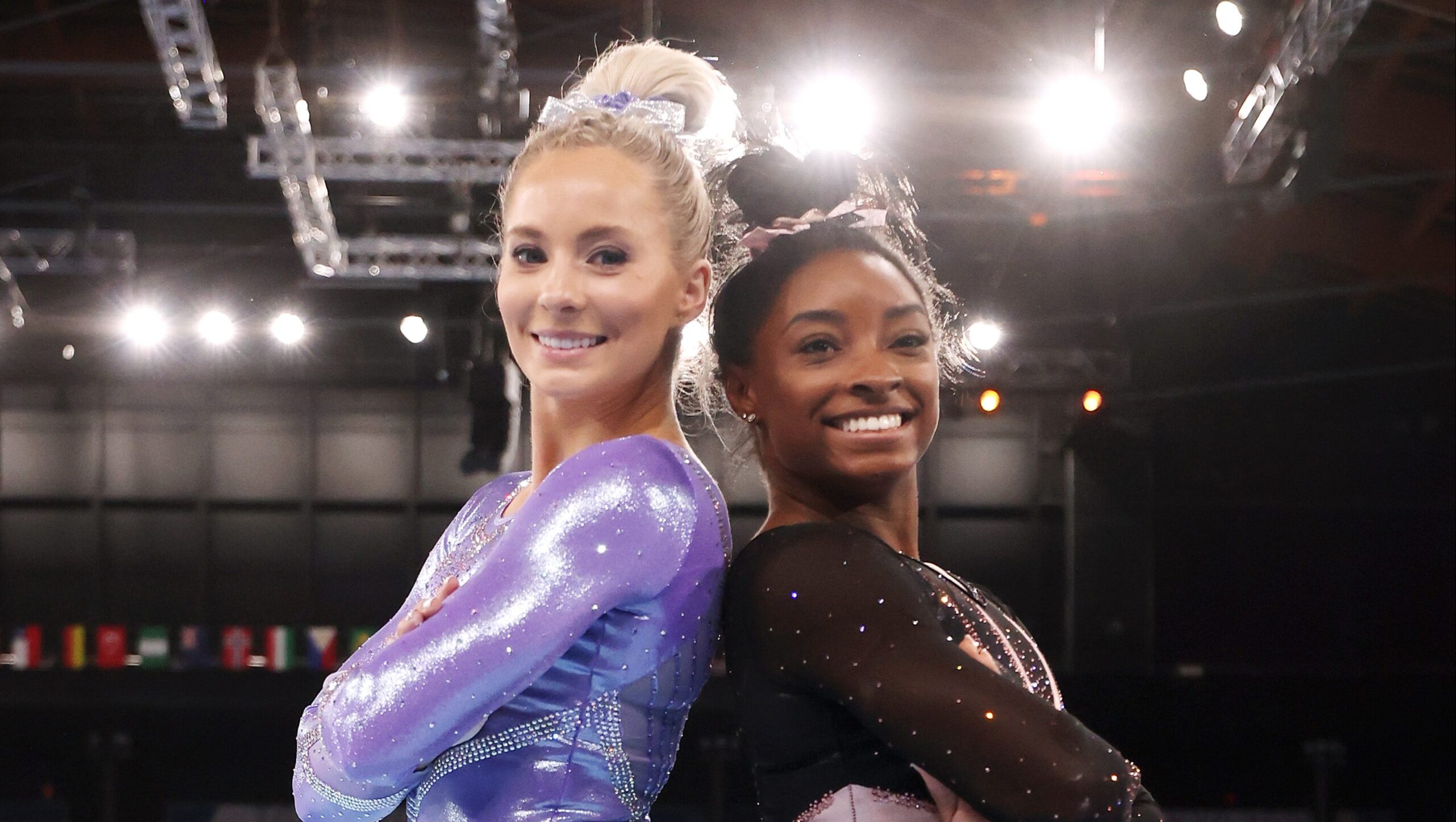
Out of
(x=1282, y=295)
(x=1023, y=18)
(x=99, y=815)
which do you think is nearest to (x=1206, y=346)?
(x=1282, y=295)

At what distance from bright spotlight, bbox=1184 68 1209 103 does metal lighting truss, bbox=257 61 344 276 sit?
330 cm

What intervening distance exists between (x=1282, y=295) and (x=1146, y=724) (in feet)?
10.4

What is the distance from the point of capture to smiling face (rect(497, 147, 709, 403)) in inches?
51.6

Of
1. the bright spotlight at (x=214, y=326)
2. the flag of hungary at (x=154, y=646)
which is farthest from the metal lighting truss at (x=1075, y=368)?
the flag of hungary at (x=154, y=646)

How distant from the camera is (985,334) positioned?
735cm

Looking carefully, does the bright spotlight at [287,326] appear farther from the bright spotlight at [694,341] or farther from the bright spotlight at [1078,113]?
the bright spotlight at [694,341]

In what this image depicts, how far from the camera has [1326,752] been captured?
6.87m

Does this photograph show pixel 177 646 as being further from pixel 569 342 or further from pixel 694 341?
pixel 569 342

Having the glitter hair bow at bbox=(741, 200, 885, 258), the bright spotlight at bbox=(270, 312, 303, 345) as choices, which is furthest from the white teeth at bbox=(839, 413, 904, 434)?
the bright spotlight at bbox=(270, 312, 303, 345)

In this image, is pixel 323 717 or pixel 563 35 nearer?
pixel 323 717

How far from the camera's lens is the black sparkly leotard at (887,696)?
1060 mm

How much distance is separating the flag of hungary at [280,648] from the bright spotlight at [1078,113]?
688cm

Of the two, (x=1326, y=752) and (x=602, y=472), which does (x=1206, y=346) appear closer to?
(x=1326, y=752)

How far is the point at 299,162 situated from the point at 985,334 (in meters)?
3.73
